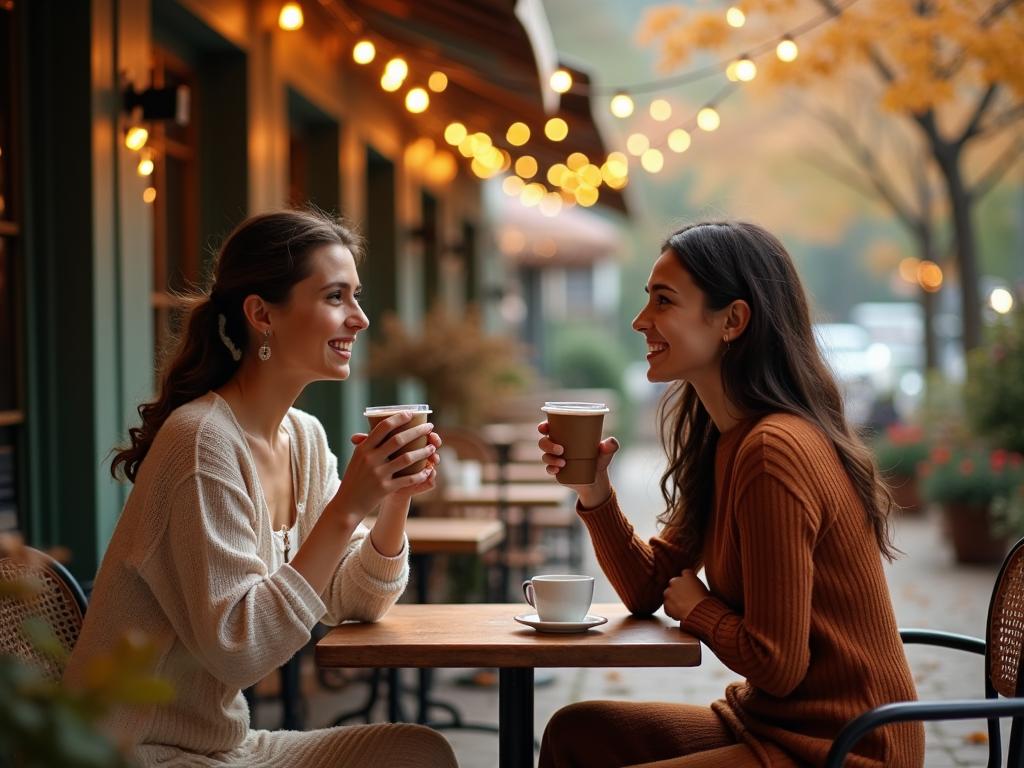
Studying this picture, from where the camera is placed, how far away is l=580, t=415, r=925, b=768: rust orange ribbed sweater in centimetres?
207

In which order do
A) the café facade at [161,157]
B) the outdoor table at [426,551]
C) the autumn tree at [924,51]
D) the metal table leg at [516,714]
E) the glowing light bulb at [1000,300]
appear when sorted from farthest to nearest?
1. the glowing light bulb at [1000,300]
2. the autumn tree at [924,51]
3. the outdoor table at [426,551]
4. the café facade at [161,157]
5. the metal table leg at [516,714]

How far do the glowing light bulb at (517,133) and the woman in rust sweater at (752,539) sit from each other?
6563 mm

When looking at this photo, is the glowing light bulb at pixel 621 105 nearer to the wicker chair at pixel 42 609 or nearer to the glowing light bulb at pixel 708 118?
the glowing light bulb at pixel 708 118

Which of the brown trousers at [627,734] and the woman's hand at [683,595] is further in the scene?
the brown trousers at [627,734]

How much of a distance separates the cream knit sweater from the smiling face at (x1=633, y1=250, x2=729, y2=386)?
88 centimetres

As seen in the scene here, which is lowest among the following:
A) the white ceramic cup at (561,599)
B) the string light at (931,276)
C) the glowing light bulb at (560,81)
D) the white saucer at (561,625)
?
the white saucer at (561,625)

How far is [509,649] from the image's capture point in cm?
212

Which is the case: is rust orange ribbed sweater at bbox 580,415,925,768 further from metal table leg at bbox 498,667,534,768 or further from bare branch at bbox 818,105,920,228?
bare branch at bbox 818,105,920,228

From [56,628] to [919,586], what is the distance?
6.88m

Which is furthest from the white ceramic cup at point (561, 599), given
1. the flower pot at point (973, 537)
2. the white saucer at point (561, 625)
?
the flower pot at point (973, 537)

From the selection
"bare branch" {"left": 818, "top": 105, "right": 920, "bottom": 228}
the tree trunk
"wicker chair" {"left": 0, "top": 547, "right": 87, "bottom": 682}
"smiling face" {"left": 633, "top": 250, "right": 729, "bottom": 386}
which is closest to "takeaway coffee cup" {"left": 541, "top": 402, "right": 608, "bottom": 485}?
"smiling face" {"left": 633, "top": 250, "right": 729, "bottom": 386}

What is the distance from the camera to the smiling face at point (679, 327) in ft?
7.89

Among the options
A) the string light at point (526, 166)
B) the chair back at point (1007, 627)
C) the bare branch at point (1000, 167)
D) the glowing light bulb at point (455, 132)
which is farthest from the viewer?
the bare branch at point (1000, 167)

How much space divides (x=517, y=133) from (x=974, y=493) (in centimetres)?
451
